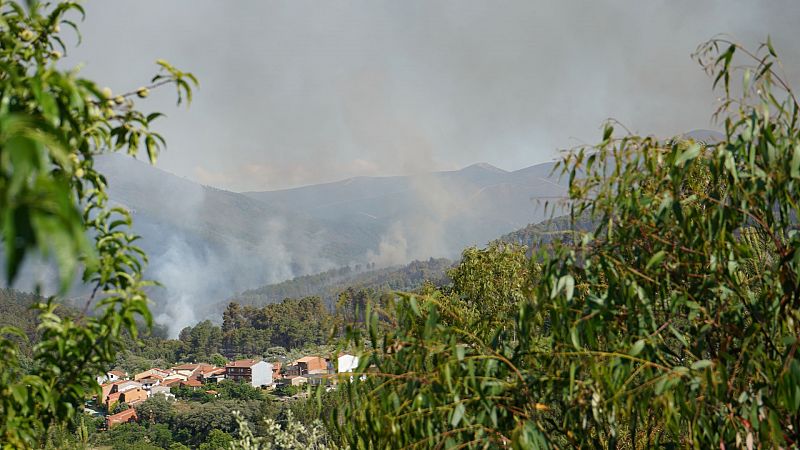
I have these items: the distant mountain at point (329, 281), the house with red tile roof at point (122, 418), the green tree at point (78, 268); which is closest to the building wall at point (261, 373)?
the house with red tile roof at point (122, 418)

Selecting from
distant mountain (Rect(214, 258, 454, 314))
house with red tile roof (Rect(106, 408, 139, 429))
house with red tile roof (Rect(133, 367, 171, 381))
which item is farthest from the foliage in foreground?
distant mountain (Rect(214, 258, 454, 314))

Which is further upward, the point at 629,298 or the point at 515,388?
the point at 629,298

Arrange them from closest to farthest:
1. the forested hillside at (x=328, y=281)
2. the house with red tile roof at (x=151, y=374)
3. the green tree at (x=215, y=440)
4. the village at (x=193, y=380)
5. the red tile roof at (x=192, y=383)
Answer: the green tree at (x=215, y=440)
the village at (x=193, y=380)
the red tile roof at (x=192, y=383)
the house with red tile roof at (x=151, y=374)
the forested hillside at (x=328, y=281)

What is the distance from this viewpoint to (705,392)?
1.71 m

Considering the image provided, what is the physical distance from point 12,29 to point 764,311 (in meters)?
2.44

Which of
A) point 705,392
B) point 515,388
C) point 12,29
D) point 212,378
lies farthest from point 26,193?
point 212,378

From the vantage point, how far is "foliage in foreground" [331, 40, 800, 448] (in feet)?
5.79

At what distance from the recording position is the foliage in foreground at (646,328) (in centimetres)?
177

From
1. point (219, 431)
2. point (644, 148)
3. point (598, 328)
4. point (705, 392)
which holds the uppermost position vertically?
point (644, 148)

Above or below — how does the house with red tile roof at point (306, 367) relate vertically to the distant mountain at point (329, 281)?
below

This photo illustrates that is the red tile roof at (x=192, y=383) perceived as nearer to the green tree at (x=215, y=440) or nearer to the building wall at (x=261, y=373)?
the building wall at (x=261, y=373)

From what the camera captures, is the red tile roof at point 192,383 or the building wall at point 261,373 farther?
the building wall at point 261,373

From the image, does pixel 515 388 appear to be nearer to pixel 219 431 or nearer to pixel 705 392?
pixel 705 392

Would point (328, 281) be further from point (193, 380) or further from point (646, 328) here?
point (646, 328)
